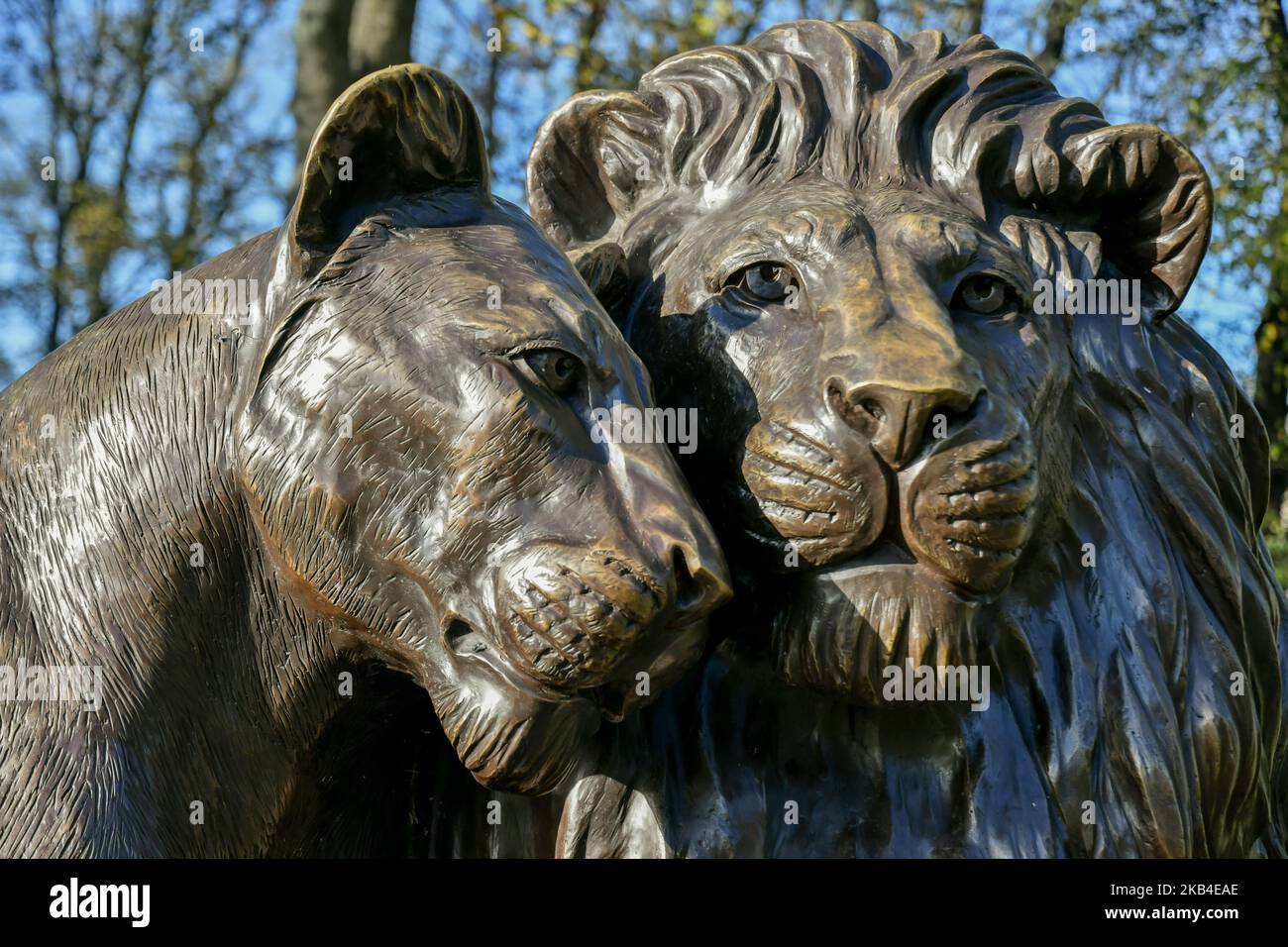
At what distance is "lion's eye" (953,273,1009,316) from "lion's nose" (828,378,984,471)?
32 cm

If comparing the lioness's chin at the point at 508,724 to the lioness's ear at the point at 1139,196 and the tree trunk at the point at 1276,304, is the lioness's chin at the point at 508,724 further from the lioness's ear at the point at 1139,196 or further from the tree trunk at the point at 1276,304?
the tree trunk at the point at 1276,304

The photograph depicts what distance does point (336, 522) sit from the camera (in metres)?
2.46

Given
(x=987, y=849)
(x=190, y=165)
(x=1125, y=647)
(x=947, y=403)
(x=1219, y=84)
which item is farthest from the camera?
(x=190, y=165)

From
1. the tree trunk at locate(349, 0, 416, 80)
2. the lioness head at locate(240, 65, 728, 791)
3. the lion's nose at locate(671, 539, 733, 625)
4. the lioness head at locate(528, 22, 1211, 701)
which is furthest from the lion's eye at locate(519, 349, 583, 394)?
the tree trunk at locate(349, 0, 416, 80)

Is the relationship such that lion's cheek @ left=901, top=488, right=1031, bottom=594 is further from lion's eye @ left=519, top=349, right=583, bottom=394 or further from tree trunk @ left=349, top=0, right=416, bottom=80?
tree trunk @ left=349, top=0, right=416, bottom=80

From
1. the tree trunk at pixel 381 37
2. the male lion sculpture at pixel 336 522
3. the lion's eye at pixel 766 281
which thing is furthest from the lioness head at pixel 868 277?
the tree trunk at pixel 381 37

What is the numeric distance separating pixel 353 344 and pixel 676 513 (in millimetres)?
518

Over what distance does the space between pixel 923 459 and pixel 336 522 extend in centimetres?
88

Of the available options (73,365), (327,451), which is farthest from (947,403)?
(73,365)

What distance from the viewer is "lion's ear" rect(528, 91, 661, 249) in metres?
3.32

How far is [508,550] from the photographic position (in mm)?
2412

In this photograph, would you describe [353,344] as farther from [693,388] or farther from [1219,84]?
[1219,84]

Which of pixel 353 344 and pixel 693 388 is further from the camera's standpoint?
pixel 693 388

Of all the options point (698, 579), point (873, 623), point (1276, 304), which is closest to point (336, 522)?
point (698, 579)
